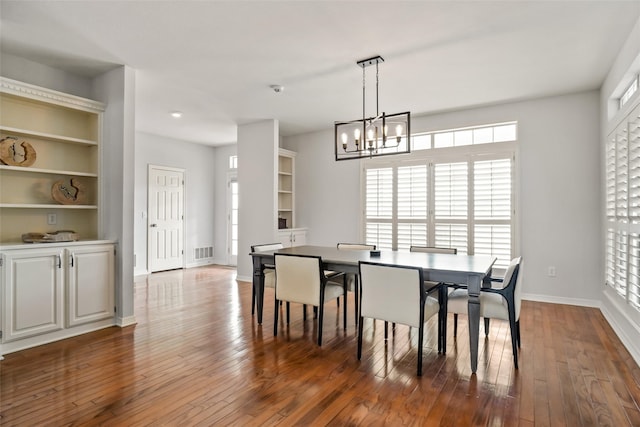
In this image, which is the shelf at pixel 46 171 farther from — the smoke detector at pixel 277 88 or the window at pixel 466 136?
the window at pixel 466 136

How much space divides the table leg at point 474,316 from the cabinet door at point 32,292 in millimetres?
3692

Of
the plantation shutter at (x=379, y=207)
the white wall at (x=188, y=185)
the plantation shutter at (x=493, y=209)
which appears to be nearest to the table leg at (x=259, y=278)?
the plantation shutter at (x=379, y=207)

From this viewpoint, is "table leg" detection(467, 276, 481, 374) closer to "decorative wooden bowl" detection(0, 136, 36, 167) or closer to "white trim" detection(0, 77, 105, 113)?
"white trim" detection(0, 77, 105, 113)

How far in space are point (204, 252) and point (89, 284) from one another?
4.58 m

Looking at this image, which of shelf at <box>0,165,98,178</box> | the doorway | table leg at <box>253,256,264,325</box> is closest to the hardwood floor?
table leg at <box>253,256,264,325</box>

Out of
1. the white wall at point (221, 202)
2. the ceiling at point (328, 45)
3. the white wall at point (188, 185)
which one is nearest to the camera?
the ceiling at point (328, 45)

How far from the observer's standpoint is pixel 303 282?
3.31 metres

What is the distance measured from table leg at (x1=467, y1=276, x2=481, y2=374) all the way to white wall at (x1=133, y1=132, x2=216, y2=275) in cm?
624

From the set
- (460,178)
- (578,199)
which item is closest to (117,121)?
(460,178)

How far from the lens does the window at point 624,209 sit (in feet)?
9.80

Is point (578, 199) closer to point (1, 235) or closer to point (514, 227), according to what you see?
point (514, 227)

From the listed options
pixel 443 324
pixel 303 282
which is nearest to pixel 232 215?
pixel 303 282

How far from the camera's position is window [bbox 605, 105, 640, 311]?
2.99 m

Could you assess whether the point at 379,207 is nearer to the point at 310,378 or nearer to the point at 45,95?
the point at 310,378
